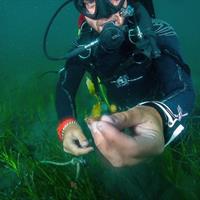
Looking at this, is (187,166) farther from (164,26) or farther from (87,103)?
(87,103)

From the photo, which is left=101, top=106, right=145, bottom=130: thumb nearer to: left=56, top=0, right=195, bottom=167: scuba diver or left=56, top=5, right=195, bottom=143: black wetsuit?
left=56, top=0, right=195, bottom=167: scuba diver

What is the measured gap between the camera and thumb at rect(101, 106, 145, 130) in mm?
1447

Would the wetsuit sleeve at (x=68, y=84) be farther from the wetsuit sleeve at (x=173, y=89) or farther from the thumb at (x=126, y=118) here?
the thumb at (x=126, y=118)

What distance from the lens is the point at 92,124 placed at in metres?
1.43

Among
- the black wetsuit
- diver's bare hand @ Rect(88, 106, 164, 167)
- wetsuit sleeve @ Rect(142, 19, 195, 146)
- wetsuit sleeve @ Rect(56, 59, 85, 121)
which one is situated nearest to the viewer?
diver's bare hand @ Rect(88, 106, 164, 167)

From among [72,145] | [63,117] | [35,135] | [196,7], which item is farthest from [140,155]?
[196,7]

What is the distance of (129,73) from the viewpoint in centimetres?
311

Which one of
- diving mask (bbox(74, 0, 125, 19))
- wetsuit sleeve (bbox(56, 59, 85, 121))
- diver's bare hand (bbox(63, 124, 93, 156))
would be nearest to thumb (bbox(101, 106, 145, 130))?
diver's bare hand (bbox(63, 124, 93, 156))

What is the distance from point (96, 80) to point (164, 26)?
2.94 ft

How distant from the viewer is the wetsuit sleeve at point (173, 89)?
6.37 ft

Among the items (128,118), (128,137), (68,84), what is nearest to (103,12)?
(68,84)

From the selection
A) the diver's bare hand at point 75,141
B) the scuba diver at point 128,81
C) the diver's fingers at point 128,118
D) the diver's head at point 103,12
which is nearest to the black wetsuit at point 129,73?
the scuba diver at point 128,81

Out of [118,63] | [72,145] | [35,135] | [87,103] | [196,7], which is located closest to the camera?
[72,145]

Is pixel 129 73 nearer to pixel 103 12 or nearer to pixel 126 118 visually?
pixel 103 12
